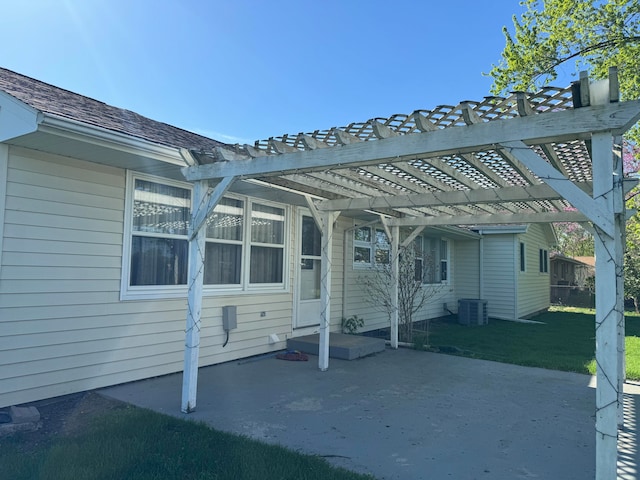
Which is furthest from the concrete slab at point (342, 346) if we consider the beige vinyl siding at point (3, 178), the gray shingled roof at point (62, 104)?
the beige vinyl siding at point (3, 178)

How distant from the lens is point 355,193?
5.96 metres

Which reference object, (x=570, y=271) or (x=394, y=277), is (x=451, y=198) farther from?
(x=570, y=271)

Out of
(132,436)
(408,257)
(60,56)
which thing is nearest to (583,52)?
(408,257)

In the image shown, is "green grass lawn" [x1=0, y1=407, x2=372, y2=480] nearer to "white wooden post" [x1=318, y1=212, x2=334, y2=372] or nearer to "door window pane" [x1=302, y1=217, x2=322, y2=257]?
"white wooden post" [x1=318, y1=212, x2=334, y2=372]

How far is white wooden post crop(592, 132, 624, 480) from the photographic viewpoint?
249cm

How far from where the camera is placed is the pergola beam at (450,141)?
2578mm

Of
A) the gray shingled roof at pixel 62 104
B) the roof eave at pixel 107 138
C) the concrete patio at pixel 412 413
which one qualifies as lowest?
the concrete patio at pixel 412 413

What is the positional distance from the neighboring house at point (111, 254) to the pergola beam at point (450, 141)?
890 mm

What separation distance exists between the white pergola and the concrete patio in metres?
0.55

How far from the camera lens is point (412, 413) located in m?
4.45

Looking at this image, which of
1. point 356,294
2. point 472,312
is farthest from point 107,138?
point 472,312

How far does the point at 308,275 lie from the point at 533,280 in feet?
36.3

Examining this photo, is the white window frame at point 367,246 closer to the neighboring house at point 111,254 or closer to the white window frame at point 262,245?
the neighboring house at point 111,254

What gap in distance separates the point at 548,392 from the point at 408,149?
398 cm
